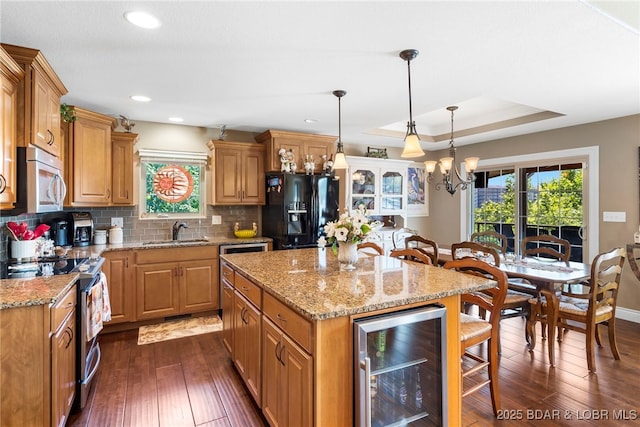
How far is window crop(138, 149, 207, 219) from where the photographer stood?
13.7 ft

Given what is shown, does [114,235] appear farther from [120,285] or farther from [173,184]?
[173,184]

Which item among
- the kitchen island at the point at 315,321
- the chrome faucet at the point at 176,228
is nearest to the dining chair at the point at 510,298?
the kitchen island at the point at 315,321

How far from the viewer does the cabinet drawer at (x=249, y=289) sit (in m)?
1.99

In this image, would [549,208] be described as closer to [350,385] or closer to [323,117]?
[323,117]

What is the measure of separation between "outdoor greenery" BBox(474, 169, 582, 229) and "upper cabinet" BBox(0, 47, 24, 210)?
566cm

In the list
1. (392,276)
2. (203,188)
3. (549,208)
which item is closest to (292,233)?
(203,188)

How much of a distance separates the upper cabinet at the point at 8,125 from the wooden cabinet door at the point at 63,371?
0.83 m

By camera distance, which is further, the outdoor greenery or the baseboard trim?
the outdoor greenery

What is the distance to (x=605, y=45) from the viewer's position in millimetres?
2174

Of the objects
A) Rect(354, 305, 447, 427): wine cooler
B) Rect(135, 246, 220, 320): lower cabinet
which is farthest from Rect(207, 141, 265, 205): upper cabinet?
Rect(354, 305, 447, 427): wine cooler

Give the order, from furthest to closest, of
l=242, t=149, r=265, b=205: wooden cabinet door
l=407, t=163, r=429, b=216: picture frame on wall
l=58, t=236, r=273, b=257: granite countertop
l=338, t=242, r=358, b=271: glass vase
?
l=407, t=163, r=429, b=216: picture frame on wall, l=242, t=149, r=265, b=205: wooden cabinet door, l=58, t=236, r=273, b=257: granite countertop, l=338, t=242, r=358, b=271: glass vase

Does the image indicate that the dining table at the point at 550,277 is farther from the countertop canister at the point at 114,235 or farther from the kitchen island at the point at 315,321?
the countertop canister at the point at 114,235

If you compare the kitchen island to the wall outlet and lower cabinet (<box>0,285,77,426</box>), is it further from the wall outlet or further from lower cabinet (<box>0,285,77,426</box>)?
the wall outlet

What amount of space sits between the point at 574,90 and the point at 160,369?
440cm
